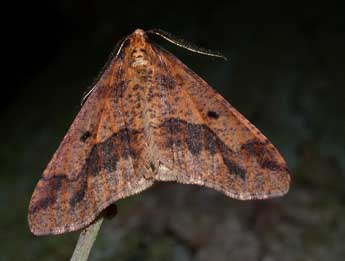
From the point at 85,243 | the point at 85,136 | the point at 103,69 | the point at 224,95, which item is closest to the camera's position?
the point at 85,243

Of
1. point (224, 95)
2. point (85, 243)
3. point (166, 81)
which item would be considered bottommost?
point (224, 95)

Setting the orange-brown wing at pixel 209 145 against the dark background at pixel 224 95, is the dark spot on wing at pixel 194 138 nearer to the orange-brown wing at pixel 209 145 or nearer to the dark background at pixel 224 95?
the orange-brown wing at pixel 209 145

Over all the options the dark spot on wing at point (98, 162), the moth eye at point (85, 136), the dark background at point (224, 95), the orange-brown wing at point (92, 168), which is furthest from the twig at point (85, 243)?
the dark background at point (224, 95)

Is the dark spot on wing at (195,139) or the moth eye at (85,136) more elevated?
the dark spot on wing at (195,139)

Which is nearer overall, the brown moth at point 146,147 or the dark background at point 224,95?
the brown moth at point 146,147

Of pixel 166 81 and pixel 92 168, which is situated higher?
pixel 166 81

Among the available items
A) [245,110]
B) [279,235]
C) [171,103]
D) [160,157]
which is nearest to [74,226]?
→ [160,157]

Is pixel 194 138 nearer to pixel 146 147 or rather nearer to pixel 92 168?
pixel 146 147

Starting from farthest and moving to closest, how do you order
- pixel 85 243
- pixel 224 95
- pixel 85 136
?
pixel 224 95 < pixel 85 136 < pixel 85 243

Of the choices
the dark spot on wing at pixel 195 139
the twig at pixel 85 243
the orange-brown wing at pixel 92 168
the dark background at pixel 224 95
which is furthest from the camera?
the dark background at pixel 224 95

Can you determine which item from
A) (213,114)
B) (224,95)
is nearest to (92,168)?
(213,114)
